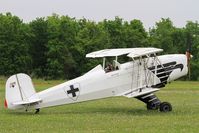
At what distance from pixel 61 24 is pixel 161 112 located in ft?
206

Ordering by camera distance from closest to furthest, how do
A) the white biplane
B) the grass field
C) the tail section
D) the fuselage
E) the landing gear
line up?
1. the grass field
2. the tail section
3. the white biplane
4. the fuselage
5. the landing gear

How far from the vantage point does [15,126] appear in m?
15.0

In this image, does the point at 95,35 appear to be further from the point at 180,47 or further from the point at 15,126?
the point at 15,126

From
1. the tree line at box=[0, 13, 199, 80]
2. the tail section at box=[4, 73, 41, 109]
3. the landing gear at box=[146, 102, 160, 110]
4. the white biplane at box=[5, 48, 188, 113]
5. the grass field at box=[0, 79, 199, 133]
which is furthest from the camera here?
the tree line at box=[0, 13, 199, 80]

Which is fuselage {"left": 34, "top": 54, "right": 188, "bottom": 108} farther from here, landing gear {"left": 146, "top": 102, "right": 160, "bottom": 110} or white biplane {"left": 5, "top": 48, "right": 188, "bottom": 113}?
landing gear {"left": 146, "top": 102, "right": 160, "bottom": 110}

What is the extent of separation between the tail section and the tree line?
178 ft

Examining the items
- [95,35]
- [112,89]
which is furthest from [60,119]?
[95,35]

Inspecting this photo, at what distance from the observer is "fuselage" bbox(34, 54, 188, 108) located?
19.1 metres

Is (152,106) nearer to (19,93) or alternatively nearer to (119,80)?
(119,80)

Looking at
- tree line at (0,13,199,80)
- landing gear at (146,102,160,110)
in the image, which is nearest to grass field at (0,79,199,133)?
landing gear at (146,102,160,110)

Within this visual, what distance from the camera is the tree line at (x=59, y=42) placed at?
245 ft

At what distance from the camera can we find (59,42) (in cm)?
7762

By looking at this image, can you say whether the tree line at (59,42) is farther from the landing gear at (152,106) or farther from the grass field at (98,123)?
the grass field at (98,123)

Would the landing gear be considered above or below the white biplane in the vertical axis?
below
